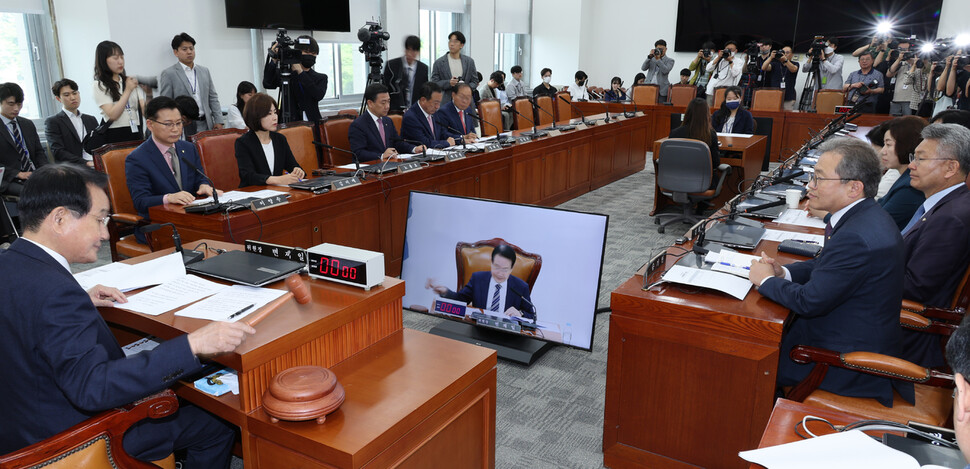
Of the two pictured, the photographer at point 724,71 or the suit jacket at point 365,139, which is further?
the photographer at point 724,71

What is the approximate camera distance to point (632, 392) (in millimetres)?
2074

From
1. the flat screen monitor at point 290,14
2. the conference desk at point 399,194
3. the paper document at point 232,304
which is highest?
the flat screen monitor at point 290,14

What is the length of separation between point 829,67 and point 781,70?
25.9 inches

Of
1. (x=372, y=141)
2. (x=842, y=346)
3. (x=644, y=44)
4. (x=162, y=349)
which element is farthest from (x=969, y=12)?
(x=162, y=349)

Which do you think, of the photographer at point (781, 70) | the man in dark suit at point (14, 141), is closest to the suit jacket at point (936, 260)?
the man in dark suit at point (14, 141)

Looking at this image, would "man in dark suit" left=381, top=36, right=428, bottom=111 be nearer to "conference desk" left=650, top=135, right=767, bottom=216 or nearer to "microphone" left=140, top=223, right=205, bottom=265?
"conference desk" left=650, top=135, right=767, bottom=216

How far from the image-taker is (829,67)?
937 centimetres

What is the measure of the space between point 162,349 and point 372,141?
10.7 ft

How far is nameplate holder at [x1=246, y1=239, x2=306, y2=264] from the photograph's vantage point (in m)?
1.85

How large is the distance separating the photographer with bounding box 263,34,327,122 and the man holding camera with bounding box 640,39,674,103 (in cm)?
630

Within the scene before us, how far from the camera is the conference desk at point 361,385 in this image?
52.1 inches

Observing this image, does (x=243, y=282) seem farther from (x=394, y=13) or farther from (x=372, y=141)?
(x=394, y=13)

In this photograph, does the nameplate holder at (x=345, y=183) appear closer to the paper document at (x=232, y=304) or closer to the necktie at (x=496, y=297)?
the necktie at (x=496, y=297)

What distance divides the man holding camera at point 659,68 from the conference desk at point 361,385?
30.9 feet
